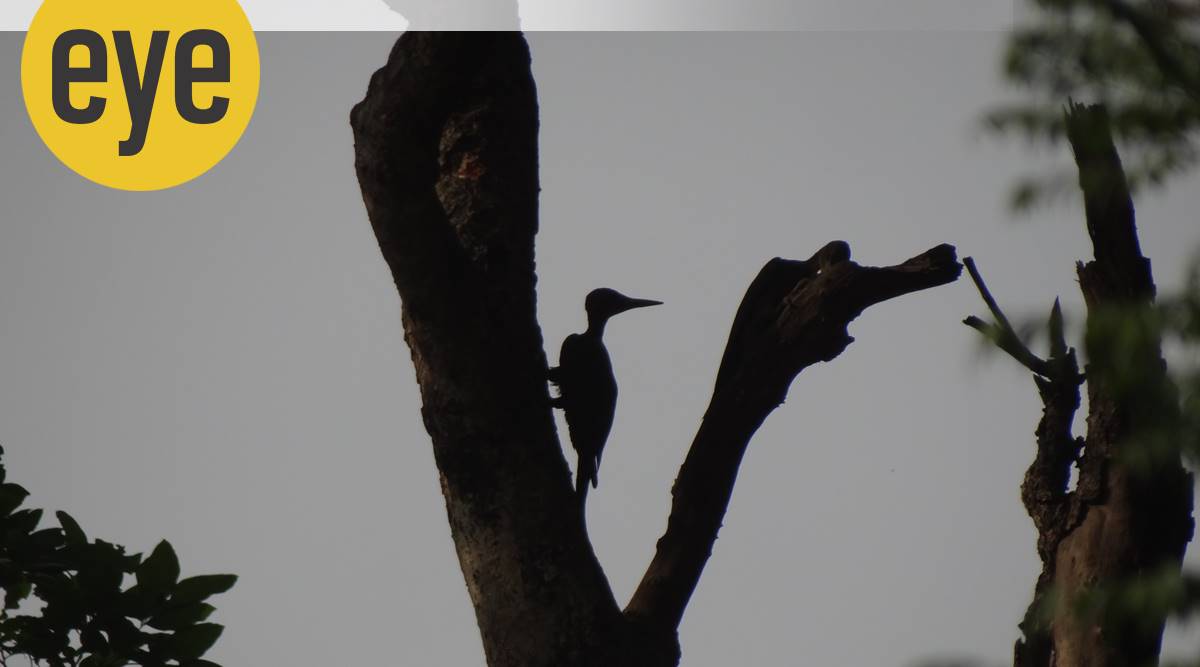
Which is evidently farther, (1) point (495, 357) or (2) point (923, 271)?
(2) point (923, 271)

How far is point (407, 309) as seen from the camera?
12.1 ft

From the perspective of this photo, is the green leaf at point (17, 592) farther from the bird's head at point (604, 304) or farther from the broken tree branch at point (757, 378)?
the bird's head at point (604, 304)

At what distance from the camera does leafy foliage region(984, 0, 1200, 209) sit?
1979mm

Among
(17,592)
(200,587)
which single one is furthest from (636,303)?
(17,592)

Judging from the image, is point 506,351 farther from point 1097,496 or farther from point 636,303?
point 1097,496

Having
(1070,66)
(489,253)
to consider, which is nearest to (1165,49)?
(1070,66)

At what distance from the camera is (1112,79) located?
7.15ft

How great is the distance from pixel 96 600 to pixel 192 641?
0.22 m

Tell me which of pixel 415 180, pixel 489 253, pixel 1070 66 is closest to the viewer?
pixel 1070 66

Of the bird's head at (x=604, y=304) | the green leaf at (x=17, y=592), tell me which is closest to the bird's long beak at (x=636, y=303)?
the bird's head at (x=604, y=304)

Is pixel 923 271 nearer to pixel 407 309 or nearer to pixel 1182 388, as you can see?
pixel 407 309

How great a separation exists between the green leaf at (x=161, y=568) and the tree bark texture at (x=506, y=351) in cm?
105

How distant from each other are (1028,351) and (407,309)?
181 centimetres

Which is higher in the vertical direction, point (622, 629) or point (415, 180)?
point (415, 180)
